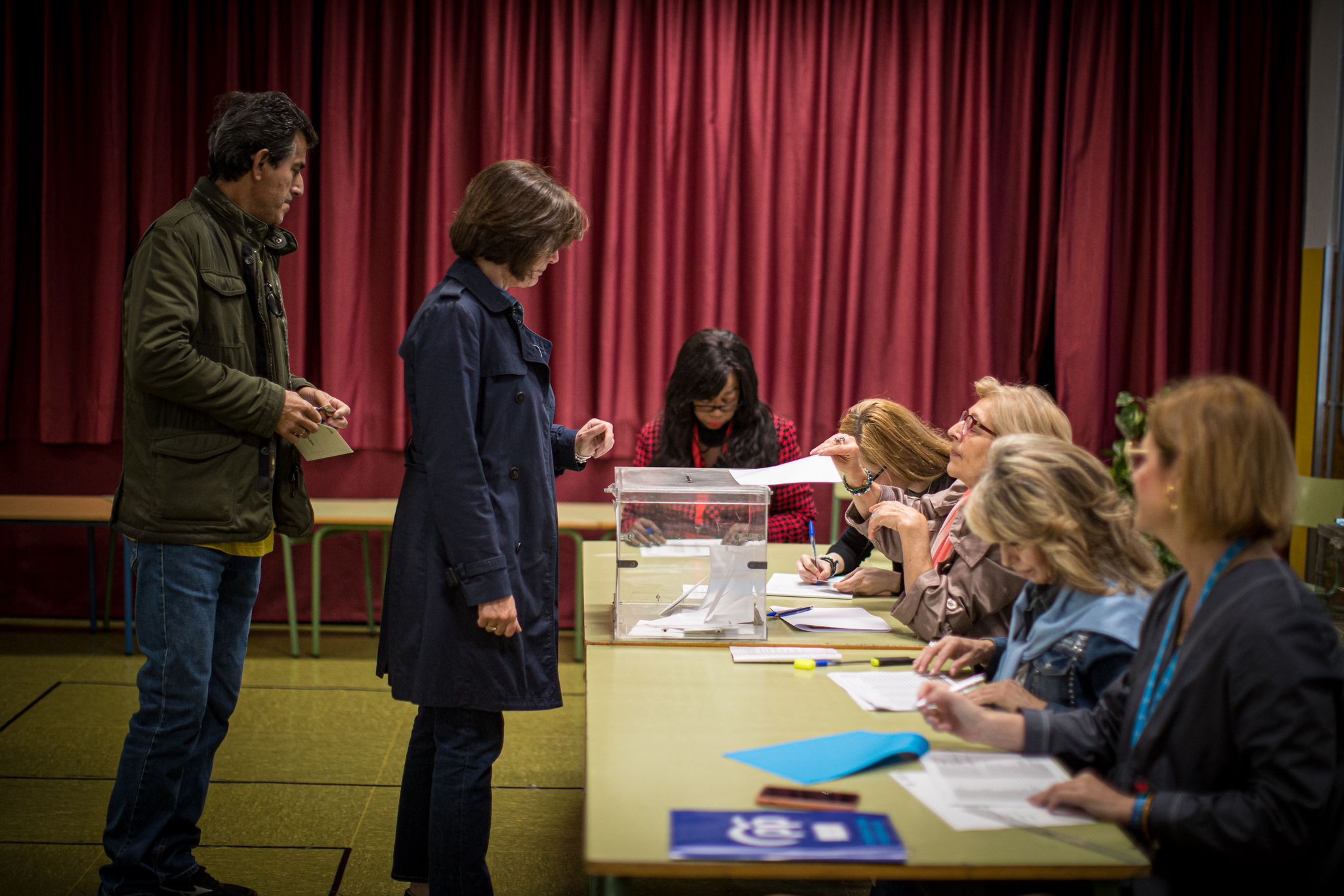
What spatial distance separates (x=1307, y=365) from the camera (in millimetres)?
4703

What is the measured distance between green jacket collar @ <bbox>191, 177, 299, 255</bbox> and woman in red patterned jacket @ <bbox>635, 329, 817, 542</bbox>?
1.58 meters

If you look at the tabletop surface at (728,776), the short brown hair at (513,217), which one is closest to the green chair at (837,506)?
the tabletop surface at (728,776)

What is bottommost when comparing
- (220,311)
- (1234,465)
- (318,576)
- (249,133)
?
(318,576)

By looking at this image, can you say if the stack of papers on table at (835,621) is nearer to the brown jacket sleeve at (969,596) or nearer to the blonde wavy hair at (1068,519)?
the brown jacket sleeve at (969,596)

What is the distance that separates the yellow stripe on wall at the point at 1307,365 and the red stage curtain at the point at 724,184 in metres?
A: 0.07

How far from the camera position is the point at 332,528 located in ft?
14.2

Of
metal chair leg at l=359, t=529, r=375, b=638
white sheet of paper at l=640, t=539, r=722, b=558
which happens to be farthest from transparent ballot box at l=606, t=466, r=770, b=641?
metal chair leg at l=359, t=529, r=375, b=638

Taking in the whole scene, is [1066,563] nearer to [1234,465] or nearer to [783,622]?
[1234,465]

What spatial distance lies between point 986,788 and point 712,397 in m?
2.25

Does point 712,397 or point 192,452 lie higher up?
point 712,397

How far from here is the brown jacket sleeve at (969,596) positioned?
216 cm

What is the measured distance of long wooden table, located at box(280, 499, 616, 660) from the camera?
4.23 meters

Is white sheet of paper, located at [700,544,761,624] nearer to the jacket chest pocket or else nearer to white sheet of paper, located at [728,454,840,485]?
white sheet of paper, located at [728,454,840,485]

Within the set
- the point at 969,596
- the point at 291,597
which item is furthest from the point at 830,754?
the point at 291,597
